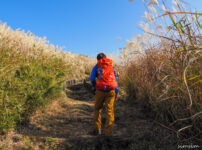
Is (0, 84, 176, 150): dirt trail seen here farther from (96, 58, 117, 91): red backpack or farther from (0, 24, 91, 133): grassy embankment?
(96, 58, 117, 91): red backpack

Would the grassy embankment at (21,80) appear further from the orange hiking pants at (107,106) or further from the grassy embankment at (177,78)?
the grassy embankment at (177,78)

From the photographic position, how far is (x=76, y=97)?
8445mm

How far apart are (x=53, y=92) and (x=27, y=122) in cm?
149

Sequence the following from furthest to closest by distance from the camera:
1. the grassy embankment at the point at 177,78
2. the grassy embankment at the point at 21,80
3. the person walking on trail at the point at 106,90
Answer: the person walking on trail at the point at 106,90 < the grassy embankment at the point at 21,80 < the grassy embankment at the point at 177,78

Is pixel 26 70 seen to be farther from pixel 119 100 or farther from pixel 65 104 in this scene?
pixel 119 100

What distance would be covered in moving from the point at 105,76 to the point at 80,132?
1782 millimetres

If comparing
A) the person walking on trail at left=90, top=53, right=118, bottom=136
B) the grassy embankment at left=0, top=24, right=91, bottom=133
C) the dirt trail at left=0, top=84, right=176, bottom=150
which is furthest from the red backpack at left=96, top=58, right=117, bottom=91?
the grassy embankment at left=0, top=24, right=91, bottom=133

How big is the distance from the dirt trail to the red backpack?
4.06 ft

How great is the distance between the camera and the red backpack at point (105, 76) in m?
4.02

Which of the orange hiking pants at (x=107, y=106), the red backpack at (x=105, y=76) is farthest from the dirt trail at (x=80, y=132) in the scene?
the red backpack at (x=105, y=76)

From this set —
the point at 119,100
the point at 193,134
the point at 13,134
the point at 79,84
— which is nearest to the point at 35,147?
the point at 13,134

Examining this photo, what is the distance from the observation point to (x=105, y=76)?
13.4 feet

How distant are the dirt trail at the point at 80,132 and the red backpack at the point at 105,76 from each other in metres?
1.24

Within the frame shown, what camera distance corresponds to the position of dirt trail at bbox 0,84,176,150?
3.50 metres
